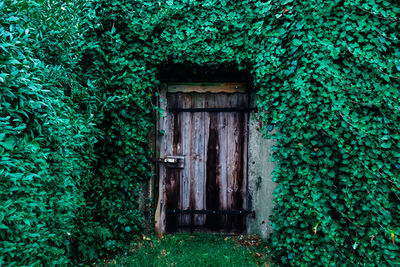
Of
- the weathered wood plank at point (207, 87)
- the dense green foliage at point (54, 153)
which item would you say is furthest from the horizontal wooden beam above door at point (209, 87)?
the dense green foliage at point (54, 153)

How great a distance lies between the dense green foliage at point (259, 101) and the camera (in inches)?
91.2

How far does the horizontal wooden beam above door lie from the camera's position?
3.62 m

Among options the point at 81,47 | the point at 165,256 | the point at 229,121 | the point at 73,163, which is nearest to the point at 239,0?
the point at 229,121

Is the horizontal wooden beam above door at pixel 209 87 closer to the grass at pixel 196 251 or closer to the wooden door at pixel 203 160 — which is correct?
the wooden door at pixel 203 160

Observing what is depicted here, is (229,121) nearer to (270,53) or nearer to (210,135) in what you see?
(210,135)

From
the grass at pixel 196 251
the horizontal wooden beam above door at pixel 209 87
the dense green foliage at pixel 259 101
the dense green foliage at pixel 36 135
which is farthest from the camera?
the horizontal wooden beam above door at pixel 209 87

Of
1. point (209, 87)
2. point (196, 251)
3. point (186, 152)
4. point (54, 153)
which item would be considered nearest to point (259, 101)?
point (209, 87)

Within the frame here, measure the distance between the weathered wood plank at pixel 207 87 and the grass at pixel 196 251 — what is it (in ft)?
6.83

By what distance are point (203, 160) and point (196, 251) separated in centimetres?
122

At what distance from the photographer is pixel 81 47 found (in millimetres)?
3037

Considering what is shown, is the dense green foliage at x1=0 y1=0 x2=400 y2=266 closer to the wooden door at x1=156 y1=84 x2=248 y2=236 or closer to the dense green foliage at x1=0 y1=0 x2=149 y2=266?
the dense green foliage at x1=0 y1=0 x2=149 y2=266

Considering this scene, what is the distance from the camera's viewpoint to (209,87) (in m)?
3.63

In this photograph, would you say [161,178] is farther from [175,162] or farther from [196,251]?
[196,251]

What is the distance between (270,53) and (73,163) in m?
2.52
